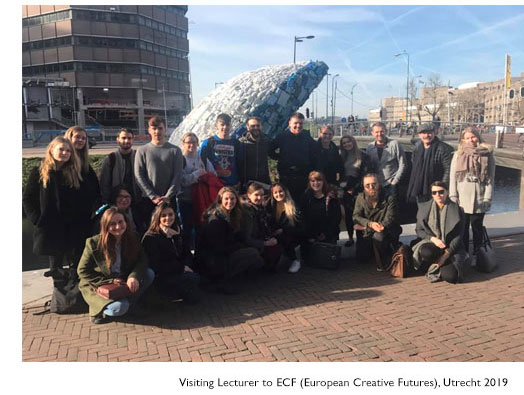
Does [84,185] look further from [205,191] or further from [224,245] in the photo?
[224,245]

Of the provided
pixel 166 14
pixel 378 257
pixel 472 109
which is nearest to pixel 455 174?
pixel 378 257

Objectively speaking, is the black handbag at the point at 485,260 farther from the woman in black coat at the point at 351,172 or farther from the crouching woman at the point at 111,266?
the crouching woman at the point at 111,266

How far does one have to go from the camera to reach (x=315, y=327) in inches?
160

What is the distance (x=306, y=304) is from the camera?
459 cm

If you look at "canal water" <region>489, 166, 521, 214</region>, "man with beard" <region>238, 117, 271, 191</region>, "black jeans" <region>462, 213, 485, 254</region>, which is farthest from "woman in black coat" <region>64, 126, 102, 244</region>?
"canal water" <region>489, 166, 521, 214</region>

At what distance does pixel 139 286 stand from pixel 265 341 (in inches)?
52.2

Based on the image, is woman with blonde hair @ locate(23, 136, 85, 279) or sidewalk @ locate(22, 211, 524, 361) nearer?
sidewalk @ locate(22, 211, 524, 361)

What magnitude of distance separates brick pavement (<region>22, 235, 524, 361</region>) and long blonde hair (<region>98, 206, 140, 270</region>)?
0.64 meters

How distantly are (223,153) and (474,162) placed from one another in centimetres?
322

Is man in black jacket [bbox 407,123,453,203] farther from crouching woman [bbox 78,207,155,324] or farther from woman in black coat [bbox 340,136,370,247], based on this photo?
crouching woman [bbox 78,207,155,324]

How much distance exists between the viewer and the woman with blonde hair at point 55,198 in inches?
166

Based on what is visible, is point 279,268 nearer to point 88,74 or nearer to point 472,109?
point 88,74

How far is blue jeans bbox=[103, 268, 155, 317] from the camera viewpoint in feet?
13.2

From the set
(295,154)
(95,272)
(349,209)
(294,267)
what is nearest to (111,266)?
(95,272)
